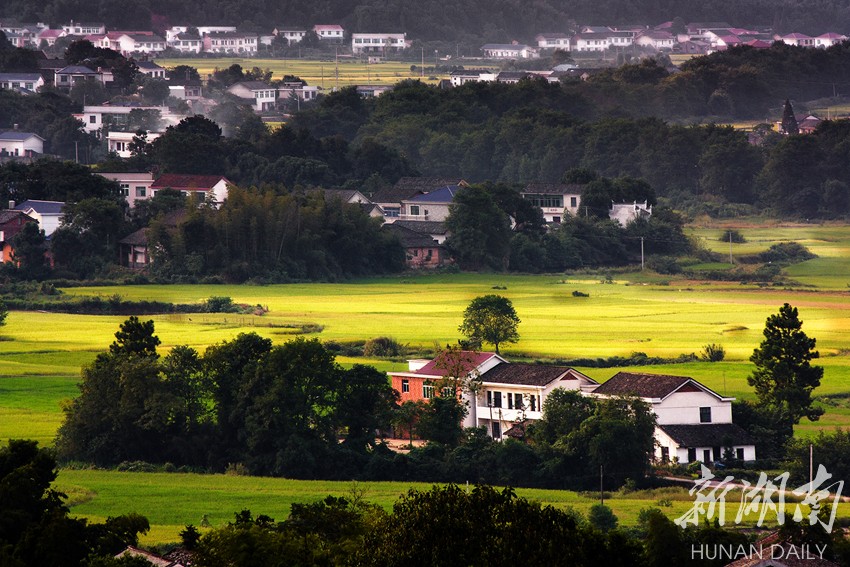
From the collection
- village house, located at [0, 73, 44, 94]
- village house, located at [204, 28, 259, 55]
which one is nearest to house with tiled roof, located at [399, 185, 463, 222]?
village house, located at [0, 73, 44, 94]

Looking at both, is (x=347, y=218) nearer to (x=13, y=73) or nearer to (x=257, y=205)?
(x=257, y=205)

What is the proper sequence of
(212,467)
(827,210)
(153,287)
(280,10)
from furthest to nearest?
1. (280,10)
2. (827,210)
3. (153,287)
4. (212,467)

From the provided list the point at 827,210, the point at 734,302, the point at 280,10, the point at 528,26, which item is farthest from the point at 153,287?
the point at 528,26

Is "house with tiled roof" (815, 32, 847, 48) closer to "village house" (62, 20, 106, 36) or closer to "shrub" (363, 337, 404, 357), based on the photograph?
"village house" (62, 20, 106, 36)

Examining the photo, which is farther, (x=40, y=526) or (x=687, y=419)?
(x=687, y=419)

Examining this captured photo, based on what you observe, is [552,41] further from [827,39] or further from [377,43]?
[827,39]

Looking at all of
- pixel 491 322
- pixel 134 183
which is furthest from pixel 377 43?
pixel 491 322
